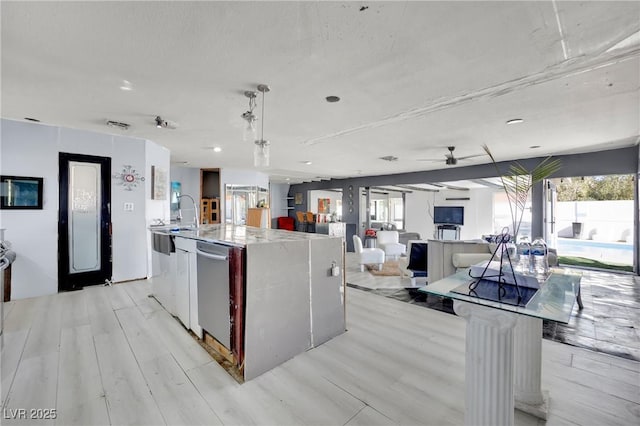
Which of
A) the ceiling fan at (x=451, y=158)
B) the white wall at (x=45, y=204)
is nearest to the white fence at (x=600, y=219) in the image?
the ceiling fan at (x=451, y=158)

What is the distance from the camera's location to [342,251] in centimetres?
259

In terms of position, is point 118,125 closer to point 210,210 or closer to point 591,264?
point 210,210

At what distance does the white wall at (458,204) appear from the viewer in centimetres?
1008

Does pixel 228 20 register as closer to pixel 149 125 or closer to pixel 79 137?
pixel 149 125

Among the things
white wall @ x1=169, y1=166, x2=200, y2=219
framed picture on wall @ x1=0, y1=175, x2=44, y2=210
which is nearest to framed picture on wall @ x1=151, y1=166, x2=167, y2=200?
framed picture on wall @ x1=0, y1=175, x2=44, y2=210

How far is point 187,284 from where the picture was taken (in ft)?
8.38

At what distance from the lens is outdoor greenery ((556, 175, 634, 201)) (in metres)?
9.66

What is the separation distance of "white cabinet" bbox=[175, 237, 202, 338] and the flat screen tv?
995 centimetres

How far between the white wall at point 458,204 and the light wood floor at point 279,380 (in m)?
8.55

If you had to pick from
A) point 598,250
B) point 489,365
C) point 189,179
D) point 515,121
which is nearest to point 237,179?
point 189,179

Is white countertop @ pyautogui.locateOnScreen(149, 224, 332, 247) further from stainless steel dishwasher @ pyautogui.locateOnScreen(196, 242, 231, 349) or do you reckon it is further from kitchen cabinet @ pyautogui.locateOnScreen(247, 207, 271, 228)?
kitchen cabinet @ pyautogui.locateOnScreen(247, 207, 271, 228)

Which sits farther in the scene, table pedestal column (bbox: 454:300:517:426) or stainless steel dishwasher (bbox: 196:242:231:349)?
stainless steel dishwasher (bbox: 196:242:231:349)

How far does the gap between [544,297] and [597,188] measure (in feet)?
43.2

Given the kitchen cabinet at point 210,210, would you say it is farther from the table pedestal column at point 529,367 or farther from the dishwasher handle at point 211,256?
the table pedestal column at point 529,367
